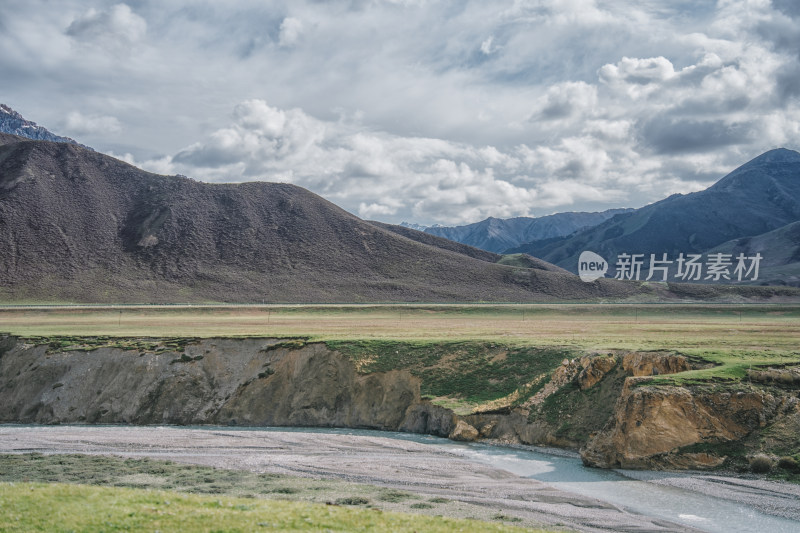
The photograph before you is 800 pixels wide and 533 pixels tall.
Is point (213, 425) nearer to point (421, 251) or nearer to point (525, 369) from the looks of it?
point (525, 369)

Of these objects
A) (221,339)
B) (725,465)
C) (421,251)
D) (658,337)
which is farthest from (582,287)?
(725,465)

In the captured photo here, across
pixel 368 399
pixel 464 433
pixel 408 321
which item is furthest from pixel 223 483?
pixel 408 321

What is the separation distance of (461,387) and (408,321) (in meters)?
41.0

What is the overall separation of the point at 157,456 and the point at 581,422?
71.4 ft

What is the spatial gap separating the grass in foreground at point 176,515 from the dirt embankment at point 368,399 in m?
13.6

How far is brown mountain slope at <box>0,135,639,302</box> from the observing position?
495 ft

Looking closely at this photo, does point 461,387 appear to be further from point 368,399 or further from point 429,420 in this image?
point 368,399

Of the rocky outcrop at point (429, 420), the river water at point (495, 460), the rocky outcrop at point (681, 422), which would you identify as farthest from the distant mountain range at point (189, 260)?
the rocky outcrop at point (681, 422)

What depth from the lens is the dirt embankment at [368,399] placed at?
86.6ft

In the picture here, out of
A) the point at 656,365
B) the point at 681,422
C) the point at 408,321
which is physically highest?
the point at 656,365

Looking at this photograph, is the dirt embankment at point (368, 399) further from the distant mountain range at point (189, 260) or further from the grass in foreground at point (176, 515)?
the distant mountain range at point (189, 260)

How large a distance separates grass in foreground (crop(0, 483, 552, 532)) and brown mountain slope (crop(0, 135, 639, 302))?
129917mm

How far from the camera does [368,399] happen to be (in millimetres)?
40469

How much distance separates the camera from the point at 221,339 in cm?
4906
